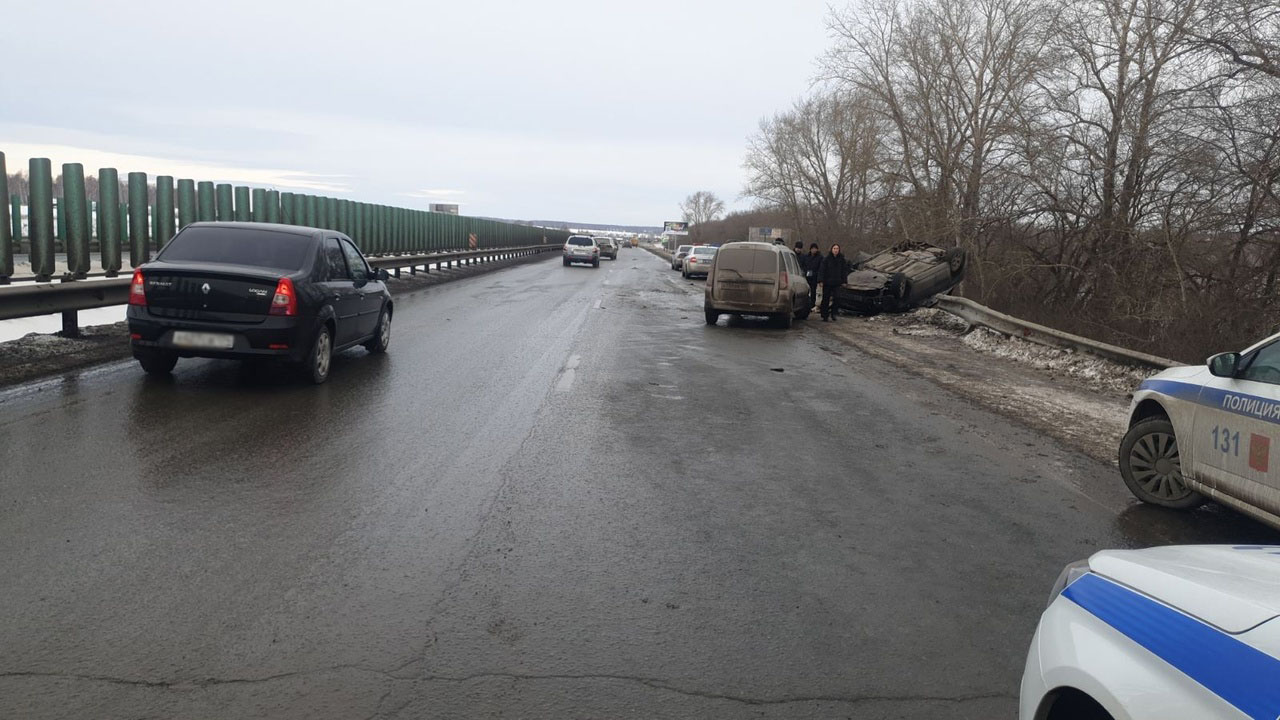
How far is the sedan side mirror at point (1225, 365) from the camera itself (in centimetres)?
551

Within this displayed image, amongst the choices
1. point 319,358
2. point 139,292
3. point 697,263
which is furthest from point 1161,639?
point 697,263

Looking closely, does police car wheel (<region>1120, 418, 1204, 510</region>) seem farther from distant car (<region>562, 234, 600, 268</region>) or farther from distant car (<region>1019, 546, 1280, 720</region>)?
distant car (<region>562, 234, 600, 268</region>)

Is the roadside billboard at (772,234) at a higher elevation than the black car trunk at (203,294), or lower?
higher

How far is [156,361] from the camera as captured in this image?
9.82 metres

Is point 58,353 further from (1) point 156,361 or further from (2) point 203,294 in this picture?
(2) point 203,294

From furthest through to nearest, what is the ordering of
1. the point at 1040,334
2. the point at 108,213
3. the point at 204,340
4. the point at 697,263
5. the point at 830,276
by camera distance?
the point at 697,263, the point at 830,276, the point at 1040,334, the point at 108,213, the point at 204,340

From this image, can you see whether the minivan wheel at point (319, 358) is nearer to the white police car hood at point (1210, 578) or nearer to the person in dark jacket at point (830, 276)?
the white police car hood at point (1210, 578)

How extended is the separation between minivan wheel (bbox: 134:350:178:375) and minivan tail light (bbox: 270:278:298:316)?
1.22 metres

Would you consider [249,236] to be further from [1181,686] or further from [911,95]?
[911,95]

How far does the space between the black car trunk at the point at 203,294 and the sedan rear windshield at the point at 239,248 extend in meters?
0.43

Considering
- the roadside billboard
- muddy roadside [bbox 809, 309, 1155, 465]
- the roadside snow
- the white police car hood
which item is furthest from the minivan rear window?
the roadside billboard

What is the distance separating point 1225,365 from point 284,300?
814 cm

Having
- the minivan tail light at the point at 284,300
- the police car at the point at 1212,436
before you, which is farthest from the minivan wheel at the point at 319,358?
the police car at the point at 1212,436

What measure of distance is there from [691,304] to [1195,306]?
13515 mm
